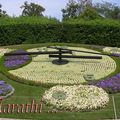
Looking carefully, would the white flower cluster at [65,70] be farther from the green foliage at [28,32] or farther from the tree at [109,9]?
the tree at [109,9]

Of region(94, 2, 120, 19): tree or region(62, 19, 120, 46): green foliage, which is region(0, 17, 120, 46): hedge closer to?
region(62, 19, 120, 46): green foliage

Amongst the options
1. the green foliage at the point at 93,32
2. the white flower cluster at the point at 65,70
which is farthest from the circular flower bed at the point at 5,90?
the green foliage at the point at 93,32

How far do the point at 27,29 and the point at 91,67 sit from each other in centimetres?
1027

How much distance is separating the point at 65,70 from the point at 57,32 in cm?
977

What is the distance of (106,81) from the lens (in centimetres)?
2086

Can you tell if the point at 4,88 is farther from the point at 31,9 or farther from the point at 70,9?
the point at 31,9

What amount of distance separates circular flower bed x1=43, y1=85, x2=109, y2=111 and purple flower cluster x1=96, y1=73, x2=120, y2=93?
1.98 ft

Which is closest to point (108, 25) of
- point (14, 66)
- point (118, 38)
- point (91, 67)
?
point (118, 38)

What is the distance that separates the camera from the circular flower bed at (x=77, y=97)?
1750 centimetres

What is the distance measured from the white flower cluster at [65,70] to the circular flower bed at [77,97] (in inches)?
71.1

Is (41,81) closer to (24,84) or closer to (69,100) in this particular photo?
(24,84)

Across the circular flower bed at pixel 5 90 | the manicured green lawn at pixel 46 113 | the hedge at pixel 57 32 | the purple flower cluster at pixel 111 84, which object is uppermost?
the hedge at pixel 57 32

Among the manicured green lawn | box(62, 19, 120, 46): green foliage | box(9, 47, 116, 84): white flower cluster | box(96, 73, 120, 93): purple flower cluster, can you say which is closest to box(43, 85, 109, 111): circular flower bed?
the manicured green lawn

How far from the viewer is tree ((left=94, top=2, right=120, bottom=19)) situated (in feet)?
220
